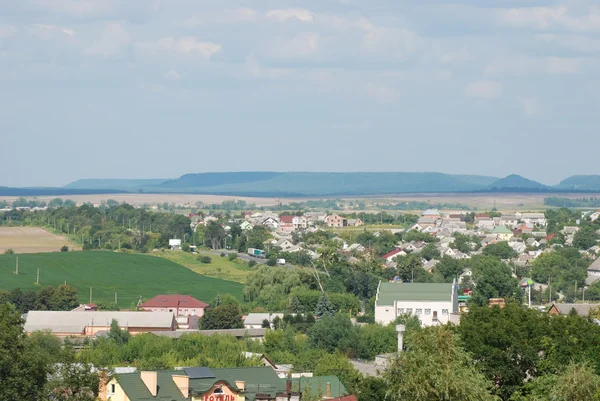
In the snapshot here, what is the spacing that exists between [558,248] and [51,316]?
70.2 metres

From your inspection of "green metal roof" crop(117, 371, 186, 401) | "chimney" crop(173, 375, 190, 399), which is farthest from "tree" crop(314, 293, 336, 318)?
"green metal roof" crop(117, 371, 186, 401)

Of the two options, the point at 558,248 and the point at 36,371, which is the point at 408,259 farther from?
the point at 36,371

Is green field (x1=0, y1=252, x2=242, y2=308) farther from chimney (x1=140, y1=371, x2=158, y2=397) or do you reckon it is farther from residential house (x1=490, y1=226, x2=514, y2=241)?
residential house (x1=490, y1=226, x2=514, y2=241)

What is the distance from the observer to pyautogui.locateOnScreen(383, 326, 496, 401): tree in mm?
36562

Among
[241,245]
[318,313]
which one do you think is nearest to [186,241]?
[241,245]

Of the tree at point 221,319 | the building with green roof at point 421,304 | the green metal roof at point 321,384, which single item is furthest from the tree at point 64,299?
→ the green metal roof at point 321,384

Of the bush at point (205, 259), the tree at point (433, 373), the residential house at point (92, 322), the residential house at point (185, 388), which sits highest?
the tree at point (433, 373)

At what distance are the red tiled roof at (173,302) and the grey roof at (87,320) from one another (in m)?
6.81

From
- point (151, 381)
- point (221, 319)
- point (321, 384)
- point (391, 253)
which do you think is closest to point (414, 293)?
point (221, 319)

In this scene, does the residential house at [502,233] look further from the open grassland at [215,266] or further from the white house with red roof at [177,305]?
the white house with red roof at [177,305]

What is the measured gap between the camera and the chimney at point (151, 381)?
41.3 metres

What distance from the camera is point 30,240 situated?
149750mm

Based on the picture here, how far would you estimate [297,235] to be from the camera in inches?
6752

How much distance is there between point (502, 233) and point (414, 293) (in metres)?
97.2
